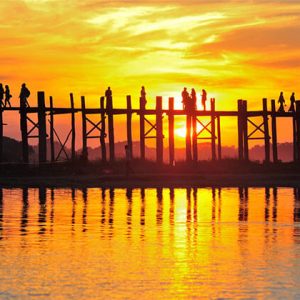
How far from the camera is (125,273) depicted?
50.5ft

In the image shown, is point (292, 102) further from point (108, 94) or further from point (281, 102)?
point (108, 94)

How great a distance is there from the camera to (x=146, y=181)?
41.7m

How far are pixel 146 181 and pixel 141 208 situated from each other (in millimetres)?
13427

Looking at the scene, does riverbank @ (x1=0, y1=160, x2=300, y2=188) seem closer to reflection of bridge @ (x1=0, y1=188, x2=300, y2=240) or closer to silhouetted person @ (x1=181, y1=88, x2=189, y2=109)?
reflection of bridge @ (x1=0, y1=188, x2=300, y2=240)

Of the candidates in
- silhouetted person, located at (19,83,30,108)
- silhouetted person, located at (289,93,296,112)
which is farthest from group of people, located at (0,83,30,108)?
silhouetted person, located at (289,93,296,112)

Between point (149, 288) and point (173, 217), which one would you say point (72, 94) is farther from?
point (149, 288)

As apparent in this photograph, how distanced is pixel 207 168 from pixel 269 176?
14.7ft

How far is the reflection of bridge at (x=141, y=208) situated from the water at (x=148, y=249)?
0.03m

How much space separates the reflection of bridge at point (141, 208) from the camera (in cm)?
2415

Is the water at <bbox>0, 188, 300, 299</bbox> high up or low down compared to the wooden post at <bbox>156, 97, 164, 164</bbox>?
down

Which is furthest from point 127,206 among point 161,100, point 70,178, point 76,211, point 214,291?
point 161,100

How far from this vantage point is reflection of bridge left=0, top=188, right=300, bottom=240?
2415 cm

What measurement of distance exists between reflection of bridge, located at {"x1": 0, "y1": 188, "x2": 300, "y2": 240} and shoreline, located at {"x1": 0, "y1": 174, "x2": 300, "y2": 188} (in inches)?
91.3

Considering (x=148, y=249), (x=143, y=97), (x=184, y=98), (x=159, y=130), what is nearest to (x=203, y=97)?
(x=184, y=98)
